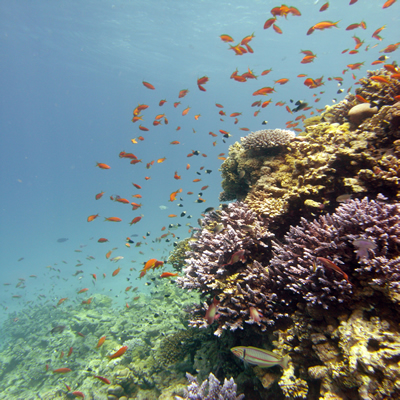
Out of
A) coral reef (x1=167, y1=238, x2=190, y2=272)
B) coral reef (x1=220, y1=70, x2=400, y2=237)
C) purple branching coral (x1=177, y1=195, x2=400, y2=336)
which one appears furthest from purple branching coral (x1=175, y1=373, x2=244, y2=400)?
coral reef (x1=167, y1=238, x2=190, y2=272)

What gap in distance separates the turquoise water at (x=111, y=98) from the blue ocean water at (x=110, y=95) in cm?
36

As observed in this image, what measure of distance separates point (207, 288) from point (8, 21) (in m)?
48.5

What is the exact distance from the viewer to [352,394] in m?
1.84

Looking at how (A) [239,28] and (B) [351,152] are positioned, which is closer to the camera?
(B) [351,152]

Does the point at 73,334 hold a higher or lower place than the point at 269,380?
lower

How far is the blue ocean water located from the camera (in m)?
31.4

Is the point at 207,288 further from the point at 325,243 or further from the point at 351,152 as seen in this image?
the point at 351,152

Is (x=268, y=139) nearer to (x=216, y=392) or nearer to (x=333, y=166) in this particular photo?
(x=333, y=166)

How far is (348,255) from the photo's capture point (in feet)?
8.05

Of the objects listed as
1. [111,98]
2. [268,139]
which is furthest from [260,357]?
[111,98]

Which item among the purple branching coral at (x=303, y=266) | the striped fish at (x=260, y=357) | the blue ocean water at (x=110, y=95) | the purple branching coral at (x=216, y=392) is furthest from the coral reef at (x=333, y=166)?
the blue ocean water at (x=110, y=95)

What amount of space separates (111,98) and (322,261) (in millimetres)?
89991

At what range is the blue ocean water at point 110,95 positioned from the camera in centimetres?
3141

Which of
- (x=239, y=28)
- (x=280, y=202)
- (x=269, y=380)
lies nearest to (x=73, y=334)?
(x=269, y=380)
